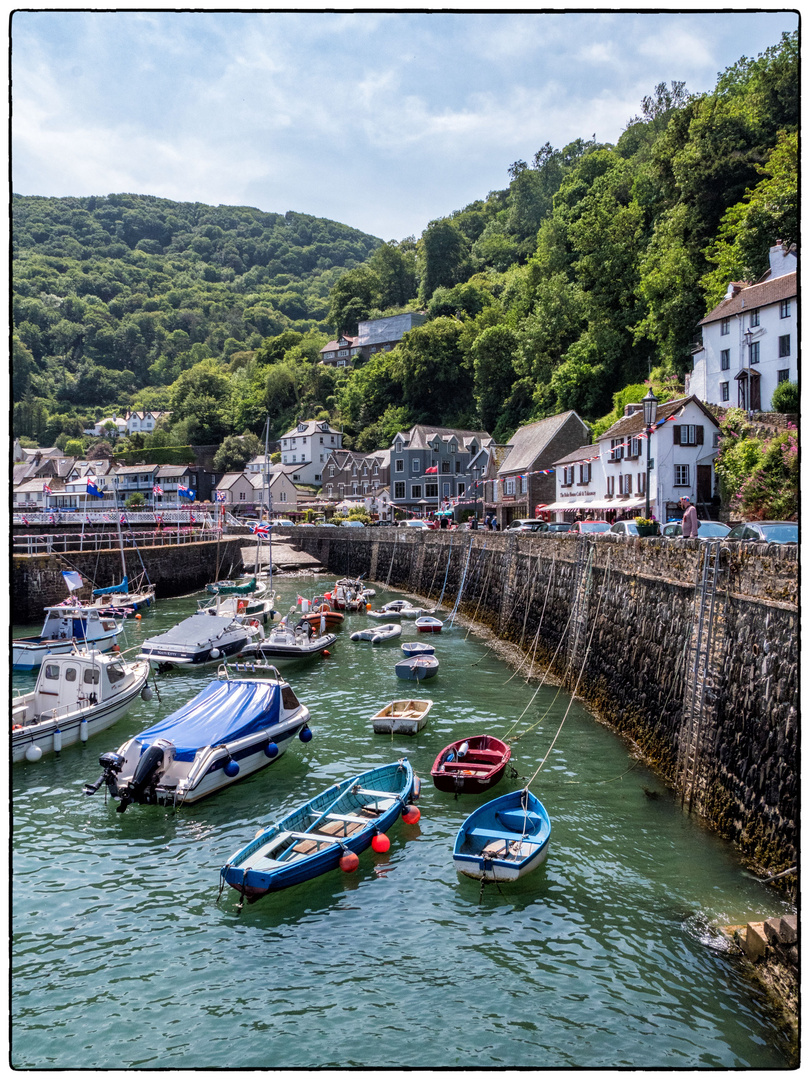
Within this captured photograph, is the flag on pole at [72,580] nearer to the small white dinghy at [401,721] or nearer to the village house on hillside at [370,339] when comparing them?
the small white dinghy at [401,721]

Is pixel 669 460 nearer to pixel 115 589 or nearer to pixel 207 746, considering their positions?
pixel 207 746

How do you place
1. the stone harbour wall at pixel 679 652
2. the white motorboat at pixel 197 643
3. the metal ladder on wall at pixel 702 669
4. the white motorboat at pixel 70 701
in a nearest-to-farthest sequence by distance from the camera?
the stone harbour wall at pixel 679 652, the metal ladder on wall at pixel 702 669, the white motorboat at pixel 70 701, the white motorboat at pixel 197 643

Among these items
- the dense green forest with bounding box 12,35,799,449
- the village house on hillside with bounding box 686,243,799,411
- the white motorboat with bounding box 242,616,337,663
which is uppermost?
the dense green forest with bounding box 12,35,799,449

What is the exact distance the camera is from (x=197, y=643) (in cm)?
3356

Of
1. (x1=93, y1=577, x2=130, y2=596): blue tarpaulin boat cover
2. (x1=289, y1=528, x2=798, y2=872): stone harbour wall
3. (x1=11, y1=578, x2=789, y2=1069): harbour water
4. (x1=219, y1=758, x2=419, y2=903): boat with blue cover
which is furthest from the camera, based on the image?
(x1=93, y1=577, x2=130, y2=596): blue tarpaulin boat cover

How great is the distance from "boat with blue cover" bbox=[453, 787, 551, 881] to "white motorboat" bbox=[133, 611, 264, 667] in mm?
20498

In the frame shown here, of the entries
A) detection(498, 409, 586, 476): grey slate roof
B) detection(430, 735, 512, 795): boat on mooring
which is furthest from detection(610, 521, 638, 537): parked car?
detection(498, 409, 586, 476): grey slate roof

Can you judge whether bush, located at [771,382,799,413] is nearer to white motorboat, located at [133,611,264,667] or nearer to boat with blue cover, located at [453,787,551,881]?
white motorboat, located at [133,611,264,667]

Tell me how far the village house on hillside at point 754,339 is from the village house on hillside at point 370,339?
334ft

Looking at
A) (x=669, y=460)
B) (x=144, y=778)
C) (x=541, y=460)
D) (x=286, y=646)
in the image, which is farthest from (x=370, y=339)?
(x=144, y=778)

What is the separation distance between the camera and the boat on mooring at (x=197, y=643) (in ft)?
108

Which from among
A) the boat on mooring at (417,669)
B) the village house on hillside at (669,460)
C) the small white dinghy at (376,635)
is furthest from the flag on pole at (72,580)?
the village house on hillside at (669,460)

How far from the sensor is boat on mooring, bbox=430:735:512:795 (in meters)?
18.2

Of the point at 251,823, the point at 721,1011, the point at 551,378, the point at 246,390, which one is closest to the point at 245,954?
the point at 251,823
